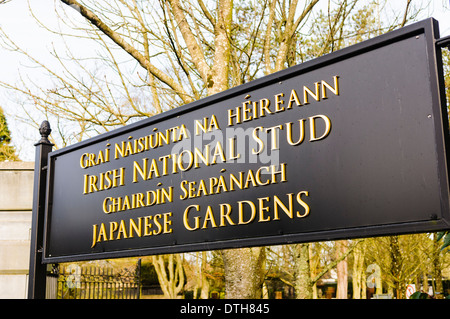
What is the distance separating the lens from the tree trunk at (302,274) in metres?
13.0

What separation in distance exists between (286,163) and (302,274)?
11.3m

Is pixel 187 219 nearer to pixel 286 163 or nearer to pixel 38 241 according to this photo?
pixel 286 163

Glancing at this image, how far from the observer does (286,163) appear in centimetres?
255

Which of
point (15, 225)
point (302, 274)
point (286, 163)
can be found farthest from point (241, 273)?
point (286, 163)

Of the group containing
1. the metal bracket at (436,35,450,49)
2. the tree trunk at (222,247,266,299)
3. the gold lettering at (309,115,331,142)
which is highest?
the metal bracket at (436,35,450,49)

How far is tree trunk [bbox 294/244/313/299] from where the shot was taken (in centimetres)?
1305

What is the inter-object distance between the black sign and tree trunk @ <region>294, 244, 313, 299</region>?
10.1m

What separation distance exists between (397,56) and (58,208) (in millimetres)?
2734

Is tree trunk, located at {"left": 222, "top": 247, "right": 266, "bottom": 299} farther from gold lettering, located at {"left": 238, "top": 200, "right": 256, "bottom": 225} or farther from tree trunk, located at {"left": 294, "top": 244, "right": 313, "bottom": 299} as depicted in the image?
gold lettering, located at {"left": 238, "top": 200, "right": 256, "bottom": 225}

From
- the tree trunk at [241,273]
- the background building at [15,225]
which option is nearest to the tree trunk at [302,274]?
the tree trunk at [241,273]

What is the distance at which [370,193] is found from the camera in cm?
218

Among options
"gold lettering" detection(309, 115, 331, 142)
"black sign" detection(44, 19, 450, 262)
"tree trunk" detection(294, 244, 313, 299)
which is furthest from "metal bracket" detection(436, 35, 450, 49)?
"tree trunk" detection(294, 244, 313, 299)

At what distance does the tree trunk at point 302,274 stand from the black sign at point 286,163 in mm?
10091

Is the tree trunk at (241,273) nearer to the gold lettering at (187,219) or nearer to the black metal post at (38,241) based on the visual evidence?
the black metal post at (38,241)
